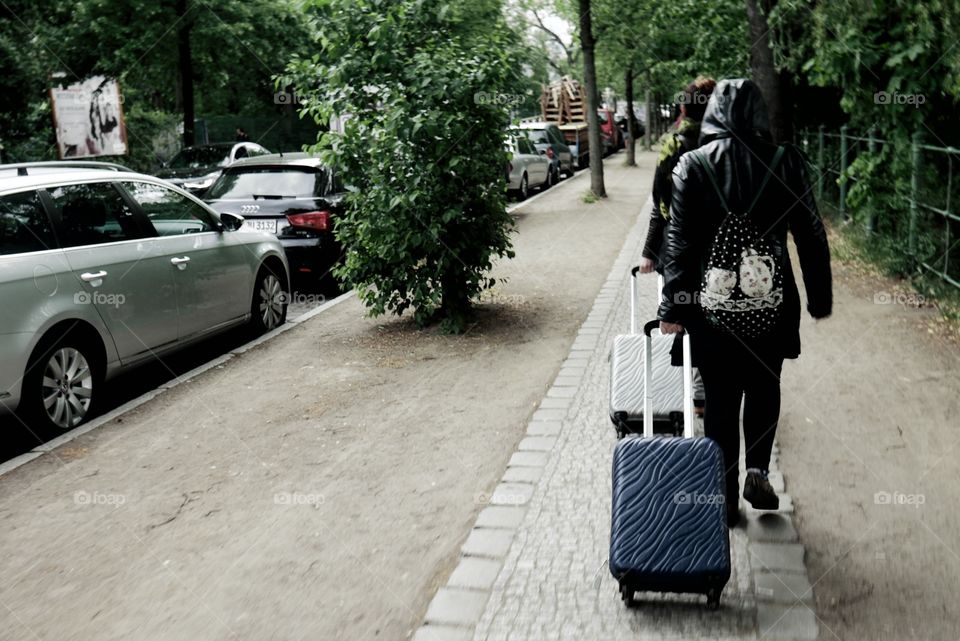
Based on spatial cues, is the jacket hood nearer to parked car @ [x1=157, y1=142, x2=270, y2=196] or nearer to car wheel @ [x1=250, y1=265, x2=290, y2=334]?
car wheel @ [x1=250, y1=265, x2=290, y2=334]

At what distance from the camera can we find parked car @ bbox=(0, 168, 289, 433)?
6.13m


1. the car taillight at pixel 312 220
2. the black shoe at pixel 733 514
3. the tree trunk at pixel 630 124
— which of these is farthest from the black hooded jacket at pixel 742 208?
the tree trunk at pixel 630 124

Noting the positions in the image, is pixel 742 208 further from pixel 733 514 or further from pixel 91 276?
pixel 91 276

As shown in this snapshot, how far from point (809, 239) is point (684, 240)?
0.50 m

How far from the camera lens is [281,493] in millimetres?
5242

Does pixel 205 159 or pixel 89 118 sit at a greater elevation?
pixel 89 118

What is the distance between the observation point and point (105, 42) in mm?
22484

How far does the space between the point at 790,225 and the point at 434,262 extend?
16.9 feet

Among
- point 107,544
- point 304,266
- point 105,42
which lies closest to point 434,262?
point 304,266

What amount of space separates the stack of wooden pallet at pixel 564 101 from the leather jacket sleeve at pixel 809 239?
36.9 m

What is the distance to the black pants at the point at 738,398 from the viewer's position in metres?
4.16

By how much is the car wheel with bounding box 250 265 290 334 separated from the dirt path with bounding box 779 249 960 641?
4777 mm

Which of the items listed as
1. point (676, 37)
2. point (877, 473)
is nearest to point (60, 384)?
point (877, 473)

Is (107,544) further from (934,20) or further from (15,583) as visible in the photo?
(934,20)
